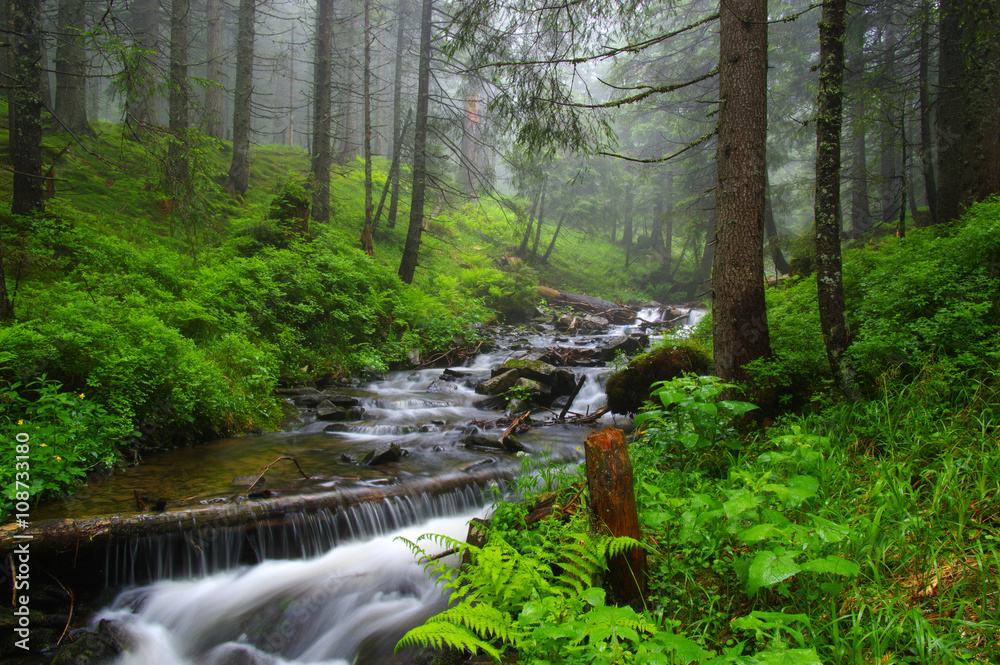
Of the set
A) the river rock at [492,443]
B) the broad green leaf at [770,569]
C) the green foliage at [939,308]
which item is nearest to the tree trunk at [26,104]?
the river rock at [492,443]

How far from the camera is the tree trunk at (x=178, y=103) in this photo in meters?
6.66

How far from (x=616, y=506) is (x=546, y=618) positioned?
75 cm

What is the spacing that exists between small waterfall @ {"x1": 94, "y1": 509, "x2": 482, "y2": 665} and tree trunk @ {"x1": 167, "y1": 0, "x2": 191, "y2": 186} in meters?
5.35


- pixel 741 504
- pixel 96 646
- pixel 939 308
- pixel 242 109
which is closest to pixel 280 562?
pixel 96 646

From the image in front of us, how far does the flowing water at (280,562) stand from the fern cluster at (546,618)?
5.30 feet

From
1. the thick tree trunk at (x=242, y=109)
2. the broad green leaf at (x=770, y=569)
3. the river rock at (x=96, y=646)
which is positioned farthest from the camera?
the thick tree trunk at (x=242, y=109)

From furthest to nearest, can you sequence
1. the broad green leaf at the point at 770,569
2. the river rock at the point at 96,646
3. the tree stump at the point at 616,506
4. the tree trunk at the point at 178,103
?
1. the tree trunk at the point at 178,103
2. the river rock at the point at 96,646
3. the tree stump at the point at 616,506
4. the broad green leaf at the point at 770,569

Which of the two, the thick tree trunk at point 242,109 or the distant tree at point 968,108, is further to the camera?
the thick tree trunk at point 242,109

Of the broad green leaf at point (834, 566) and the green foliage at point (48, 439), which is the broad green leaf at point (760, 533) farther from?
the green foliage at point (48, 439)

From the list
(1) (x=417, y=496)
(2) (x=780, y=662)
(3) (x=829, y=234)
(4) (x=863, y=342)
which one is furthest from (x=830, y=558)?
(1) (x=417, y=496)

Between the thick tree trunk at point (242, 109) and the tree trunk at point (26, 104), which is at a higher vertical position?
the thick tree trunk at point (242, 109)

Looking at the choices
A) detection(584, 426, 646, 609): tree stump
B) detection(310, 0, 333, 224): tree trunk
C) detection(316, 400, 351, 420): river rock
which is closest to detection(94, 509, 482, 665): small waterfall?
detection(584, 426, 646, 609): tree stump

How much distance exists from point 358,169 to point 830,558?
26135 mm

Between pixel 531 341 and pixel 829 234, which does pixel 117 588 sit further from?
pixel 531 341
